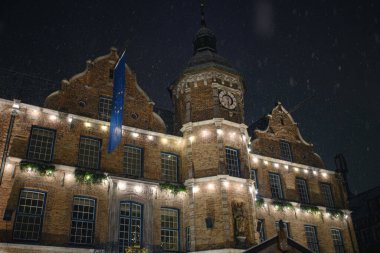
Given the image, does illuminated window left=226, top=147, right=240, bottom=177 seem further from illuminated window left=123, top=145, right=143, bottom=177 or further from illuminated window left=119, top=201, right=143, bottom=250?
illuminated window left=119, top=201, right=143, bottom=250

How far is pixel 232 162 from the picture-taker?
2038 cm

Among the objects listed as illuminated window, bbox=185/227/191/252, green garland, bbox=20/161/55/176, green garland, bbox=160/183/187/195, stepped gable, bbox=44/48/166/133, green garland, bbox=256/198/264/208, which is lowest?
illuminated window, bbox=185/227/191/252

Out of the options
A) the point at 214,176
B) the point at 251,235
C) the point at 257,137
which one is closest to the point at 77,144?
the point at 214,176

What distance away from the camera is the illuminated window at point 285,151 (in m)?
25.5

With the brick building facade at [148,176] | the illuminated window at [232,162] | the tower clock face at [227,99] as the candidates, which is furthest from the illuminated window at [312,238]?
the tower clock face at [227,99]

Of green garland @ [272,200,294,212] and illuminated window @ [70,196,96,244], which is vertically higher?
green garland @ [272,200,294,212]

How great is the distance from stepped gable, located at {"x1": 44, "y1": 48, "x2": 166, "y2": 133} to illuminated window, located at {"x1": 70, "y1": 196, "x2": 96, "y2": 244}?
4694 mm

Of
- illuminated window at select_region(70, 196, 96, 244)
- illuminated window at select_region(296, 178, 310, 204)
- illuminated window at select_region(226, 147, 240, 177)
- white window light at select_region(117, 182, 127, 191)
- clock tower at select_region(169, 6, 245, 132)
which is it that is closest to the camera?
illuminated window at select_region(70, 196, 96, 244)

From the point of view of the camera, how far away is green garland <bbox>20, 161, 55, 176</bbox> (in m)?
16.2

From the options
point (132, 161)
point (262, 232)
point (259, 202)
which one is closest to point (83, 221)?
point (132, 161)

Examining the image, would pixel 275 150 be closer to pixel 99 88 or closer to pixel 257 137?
pixel 257 137

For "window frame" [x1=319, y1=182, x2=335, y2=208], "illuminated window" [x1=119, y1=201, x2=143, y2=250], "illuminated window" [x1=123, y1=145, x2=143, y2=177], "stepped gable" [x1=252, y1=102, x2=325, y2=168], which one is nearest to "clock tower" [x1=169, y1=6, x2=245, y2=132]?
"illuminated window" [x1=123, y1=145, x2=143, y2=177]

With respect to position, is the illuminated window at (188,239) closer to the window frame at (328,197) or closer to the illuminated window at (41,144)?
the illuminated window at (41,144)

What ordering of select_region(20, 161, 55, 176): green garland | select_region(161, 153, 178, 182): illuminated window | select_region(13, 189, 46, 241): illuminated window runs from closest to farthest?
select_region(13, 189, 46, 241): illuminated window, select_region(20, 161, 55, 176): green garland, select_region(161, 153, 178, 182): illuminated window
